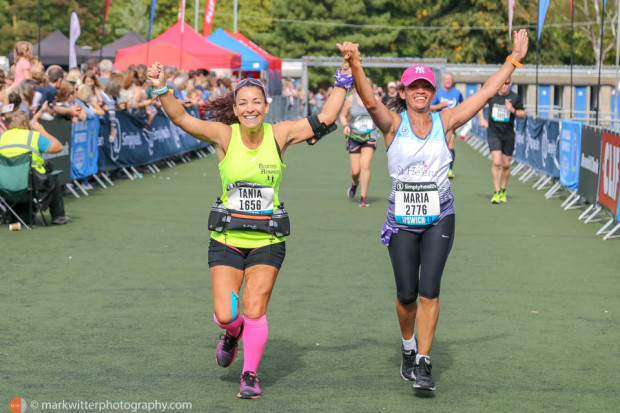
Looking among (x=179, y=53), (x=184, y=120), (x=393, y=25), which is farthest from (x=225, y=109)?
(x=393, y=25)

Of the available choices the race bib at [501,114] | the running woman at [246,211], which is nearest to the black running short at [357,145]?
the race bib at [501,114]

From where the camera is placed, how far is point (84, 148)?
55.8 ft

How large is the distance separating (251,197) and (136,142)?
14464 millimetres

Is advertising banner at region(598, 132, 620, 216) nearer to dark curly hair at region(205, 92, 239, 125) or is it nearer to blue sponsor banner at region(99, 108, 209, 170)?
dark curly hair at region(205, 92, 239, 125)

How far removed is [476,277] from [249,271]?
173 inches

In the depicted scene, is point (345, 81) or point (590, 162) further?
point (590, 162)

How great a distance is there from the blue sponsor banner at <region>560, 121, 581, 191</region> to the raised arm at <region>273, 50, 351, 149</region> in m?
10.6

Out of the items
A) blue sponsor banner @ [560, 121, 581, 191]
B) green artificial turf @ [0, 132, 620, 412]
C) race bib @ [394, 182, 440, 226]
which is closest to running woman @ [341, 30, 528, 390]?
race bib @ [394, 182, 440, 226]

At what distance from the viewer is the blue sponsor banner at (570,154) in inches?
652

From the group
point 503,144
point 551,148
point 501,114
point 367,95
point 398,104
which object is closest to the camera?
point 367,95

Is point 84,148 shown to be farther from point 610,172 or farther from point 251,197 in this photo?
point 251,197

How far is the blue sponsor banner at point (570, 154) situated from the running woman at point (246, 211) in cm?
1092

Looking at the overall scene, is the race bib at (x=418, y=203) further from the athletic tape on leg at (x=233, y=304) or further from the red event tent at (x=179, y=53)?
the red event tent at (x=179, y=53)

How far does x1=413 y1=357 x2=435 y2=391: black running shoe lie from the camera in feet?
20.1
